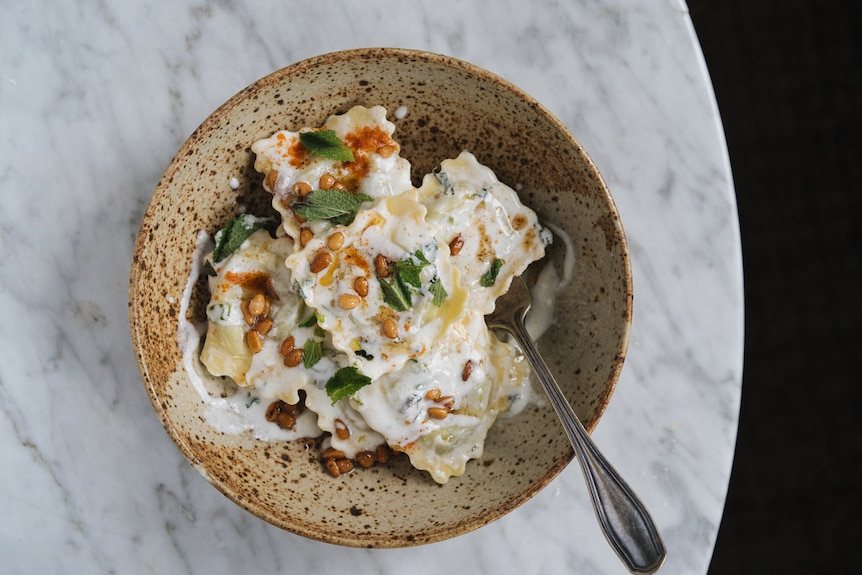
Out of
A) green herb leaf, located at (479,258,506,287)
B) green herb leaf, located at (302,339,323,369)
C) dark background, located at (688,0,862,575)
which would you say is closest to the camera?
green herb leaf, located at (302,339,323,369)

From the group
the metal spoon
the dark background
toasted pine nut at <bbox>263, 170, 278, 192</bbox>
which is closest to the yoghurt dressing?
toasted pine nut at <bbox>263, 170, 278, 192</bbox>

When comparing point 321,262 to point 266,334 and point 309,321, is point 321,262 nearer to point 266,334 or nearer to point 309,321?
point 309,321

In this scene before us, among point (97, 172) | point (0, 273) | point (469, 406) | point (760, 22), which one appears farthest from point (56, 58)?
point (760, 22)

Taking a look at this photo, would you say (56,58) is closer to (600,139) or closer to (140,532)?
(140,532)

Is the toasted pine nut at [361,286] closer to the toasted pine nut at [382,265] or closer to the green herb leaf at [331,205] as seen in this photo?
the toasted pine nut at [382,265]

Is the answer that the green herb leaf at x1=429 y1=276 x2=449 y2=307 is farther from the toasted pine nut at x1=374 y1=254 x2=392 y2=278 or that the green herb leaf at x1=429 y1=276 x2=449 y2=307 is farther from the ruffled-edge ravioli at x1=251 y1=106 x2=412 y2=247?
the ruffled-edge ravioli at x1=251 y1=106 x2=412 y2=247

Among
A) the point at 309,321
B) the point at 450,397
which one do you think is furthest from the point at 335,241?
the point at 450,397
